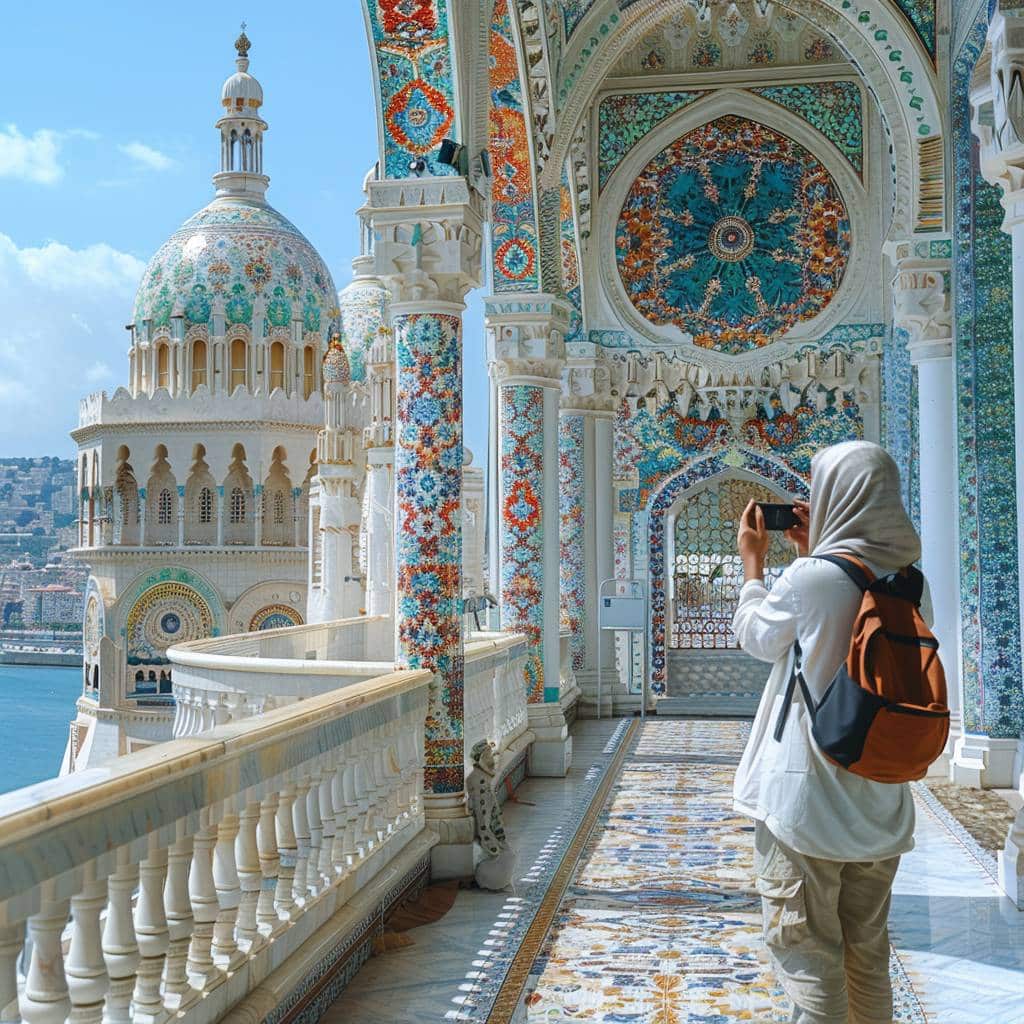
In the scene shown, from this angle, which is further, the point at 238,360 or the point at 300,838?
the point at 238,360

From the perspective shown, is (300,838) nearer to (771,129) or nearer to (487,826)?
(487,826)

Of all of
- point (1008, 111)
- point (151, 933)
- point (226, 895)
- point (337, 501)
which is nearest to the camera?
point (151, 933)

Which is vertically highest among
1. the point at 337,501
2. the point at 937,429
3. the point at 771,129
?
the point at 771,129

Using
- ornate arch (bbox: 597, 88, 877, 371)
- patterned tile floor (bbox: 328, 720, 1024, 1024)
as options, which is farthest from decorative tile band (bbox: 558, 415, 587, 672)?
patterned tile floor (bbox: 328, 720, 1024, 1024)

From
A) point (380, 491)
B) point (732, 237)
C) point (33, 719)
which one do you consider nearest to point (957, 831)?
point (732, 237)

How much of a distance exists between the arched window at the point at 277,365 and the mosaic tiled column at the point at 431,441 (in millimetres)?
28934

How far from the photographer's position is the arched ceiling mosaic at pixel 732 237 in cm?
1244

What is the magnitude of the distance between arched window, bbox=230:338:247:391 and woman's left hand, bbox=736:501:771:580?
1270 inches

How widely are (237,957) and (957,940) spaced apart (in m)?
2.71

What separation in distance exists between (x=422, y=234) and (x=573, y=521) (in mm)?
6394

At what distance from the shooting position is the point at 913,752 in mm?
2789

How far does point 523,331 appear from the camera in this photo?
9617mm

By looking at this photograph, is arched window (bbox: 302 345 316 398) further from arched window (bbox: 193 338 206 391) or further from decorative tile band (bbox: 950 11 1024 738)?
decorative tile band (bbox: 950 11 1024 738)

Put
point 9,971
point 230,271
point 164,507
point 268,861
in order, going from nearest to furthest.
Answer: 1. point 9,971
2. point 268,861
3. point 164,507
4. point 230,271
